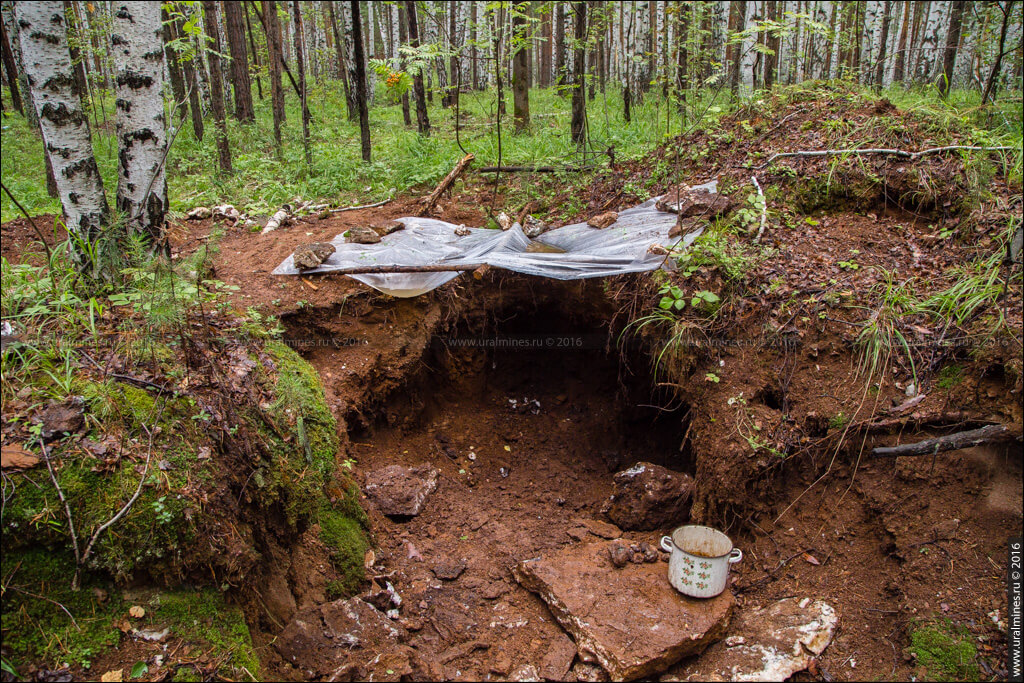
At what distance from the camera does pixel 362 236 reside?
509cm

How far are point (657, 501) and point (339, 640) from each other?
7.58 ft

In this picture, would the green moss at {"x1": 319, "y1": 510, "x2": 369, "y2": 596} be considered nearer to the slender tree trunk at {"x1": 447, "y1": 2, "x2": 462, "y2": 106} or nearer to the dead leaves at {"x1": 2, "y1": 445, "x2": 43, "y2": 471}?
the dead leaves at {"x1": 2, "y1": 445, "x2": 43, "y2": 471}

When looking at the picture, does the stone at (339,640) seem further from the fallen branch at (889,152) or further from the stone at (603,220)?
the fallen branch at (889,152)

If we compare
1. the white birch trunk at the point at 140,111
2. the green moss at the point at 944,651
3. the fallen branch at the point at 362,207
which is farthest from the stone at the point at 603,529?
the fallen branch at the point at 362,207

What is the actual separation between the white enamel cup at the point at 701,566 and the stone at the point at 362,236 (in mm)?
3474

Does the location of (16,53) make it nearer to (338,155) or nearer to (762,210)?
(338,155)

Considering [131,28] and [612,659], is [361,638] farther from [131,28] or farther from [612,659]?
[131,28]

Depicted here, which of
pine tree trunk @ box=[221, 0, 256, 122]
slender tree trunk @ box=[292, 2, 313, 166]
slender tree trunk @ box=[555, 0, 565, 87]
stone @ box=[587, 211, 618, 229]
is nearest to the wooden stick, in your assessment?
stone @ box=[587, 211, 618, 229]

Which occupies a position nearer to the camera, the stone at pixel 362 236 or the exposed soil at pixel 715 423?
the exposed soil at pixel 715 423

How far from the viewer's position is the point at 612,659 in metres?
3.10

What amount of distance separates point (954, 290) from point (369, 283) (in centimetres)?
420

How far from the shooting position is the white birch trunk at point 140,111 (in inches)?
146

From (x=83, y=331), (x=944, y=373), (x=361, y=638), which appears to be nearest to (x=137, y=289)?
(x=83, y=331)

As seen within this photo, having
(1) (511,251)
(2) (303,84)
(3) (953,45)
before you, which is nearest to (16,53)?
(2) (303,84)
